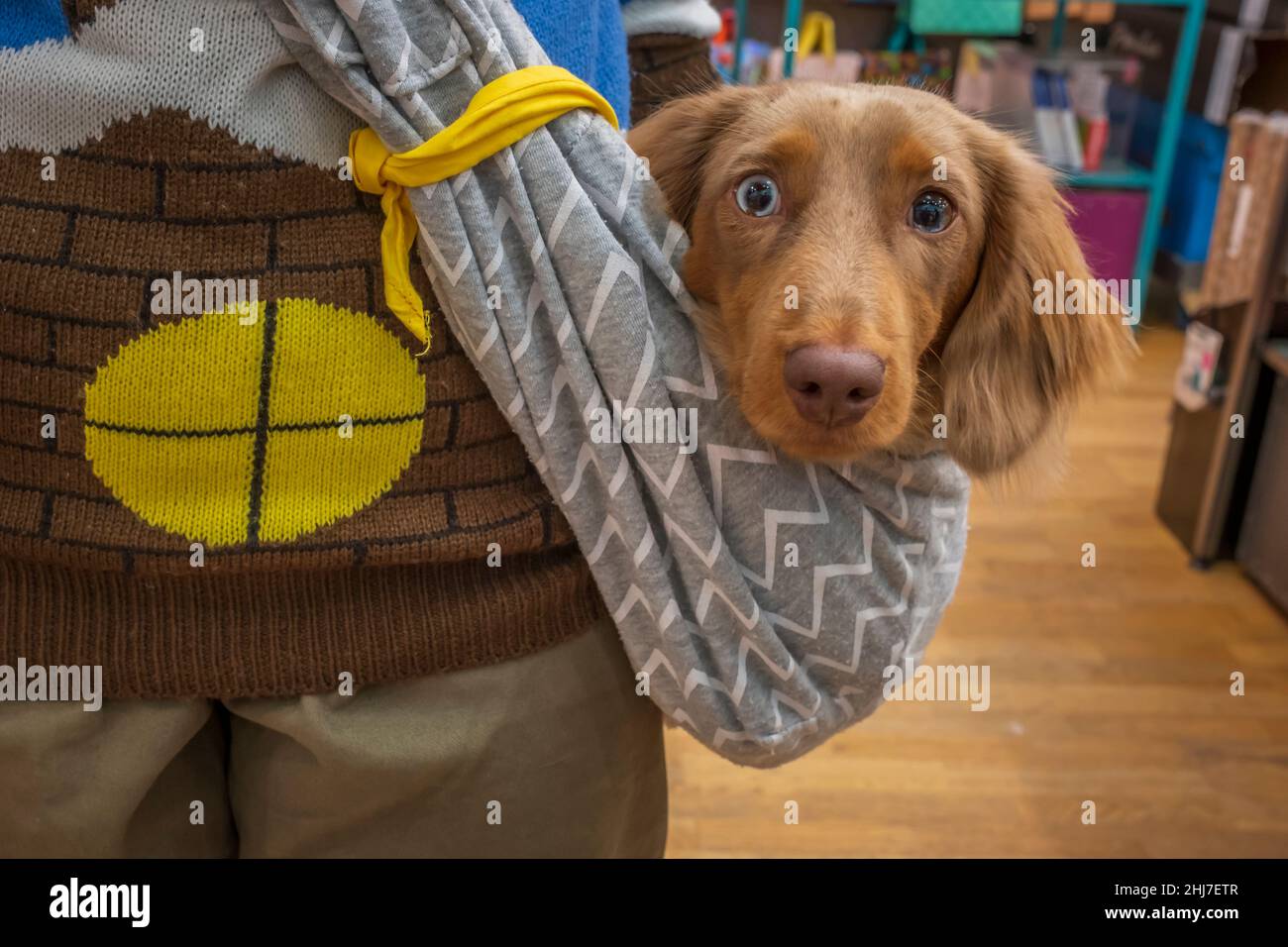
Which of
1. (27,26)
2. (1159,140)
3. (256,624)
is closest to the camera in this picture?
(27,26)

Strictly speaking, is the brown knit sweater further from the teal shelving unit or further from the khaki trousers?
the teal shelving unit

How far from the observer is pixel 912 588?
88 cm

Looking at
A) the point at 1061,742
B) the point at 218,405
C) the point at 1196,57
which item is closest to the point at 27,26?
the point at 218,405

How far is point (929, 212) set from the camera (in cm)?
87

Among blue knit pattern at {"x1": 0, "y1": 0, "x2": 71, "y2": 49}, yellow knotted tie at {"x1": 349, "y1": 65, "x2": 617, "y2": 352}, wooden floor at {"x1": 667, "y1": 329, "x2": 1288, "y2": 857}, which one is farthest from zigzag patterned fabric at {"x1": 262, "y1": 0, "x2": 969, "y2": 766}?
wooden floor at {"x1": 667, "y1": 329, "x2": 1288, "y2": 857}

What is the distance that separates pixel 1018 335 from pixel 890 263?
4.8 inches

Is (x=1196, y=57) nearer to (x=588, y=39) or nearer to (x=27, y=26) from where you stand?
(x=588, y=39)

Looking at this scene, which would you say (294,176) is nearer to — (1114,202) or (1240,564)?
(1240,564)

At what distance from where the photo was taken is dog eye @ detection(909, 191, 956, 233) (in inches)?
34.1

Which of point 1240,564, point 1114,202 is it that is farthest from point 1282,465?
point 1114,202

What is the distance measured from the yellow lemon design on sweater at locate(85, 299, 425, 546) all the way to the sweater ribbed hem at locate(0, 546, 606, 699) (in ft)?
0.20

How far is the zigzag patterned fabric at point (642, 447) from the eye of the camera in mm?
743

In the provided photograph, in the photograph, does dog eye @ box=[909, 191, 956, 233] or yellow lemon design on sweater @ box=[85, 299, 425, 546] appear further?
dog eye @ box=[909, 191, 956, 233]

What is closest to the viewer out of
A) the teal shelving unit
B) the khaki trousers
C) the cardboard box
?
the khaki trousers
